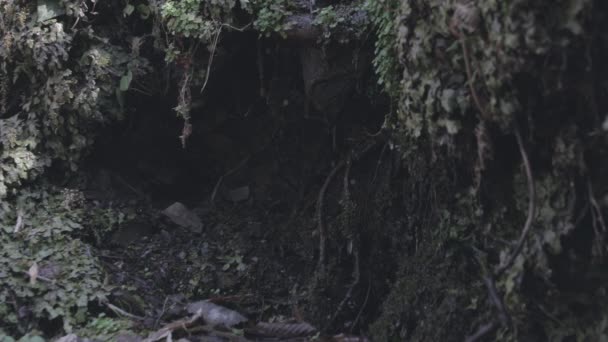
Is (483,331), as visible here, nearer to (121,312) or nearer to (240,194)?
(121,312)

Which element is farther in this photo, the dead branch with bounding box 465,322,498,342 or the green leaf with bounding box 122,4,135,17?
the green leaf with bounding box 122,4,135,17

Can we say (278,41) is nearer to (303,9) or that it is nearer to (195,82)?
(303,9)

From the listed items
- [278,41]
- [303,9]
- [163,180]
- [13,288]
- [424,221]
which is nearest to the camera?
[424,221]

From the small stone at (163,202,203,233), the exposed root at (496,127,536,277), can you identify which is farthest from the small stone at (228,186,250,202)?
the exposed root at (496,127,536,277)

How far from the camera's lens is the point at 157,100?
18.3 feet

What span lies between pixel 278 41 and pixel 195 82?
2.45 feet

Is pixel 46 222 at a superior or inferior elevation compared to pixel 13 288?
superior

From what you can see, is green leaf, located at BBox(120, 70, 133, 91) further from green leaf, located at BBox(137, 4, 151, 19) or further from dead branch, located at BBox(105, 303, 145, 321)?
dead branch, located at BBox(105, 303, 145, 321)

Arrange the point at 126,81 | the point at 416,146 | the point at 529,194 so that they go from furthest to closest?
the point at 126,81 → the point at 416,146 → the point at 529,194

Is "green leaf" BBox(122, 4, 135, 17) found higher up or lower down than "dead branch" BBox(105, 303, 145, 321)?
higher up

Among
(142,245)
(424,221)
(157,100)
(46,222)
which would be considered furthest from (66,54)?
(424,221)

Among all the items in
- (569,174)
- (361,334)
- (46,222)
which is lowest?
(361,334)

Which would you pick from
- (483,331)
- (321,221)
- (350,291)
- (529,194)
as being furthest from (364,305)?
(529,194)

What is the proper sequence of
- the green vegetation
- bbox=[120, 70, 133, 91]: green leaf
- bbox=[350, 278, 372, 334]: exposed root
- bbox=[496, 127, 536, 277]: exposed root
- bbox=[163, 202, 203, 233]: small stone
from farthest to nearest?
bbox=[163, 202, 203, 233]: small stone → bbox=[120, 70, 133, 91]: green leaf → bbox=[350, 278, 372, 334]: exposed root → bbox=[496, 127, 536, 277]: exposed root → the green vegetation
